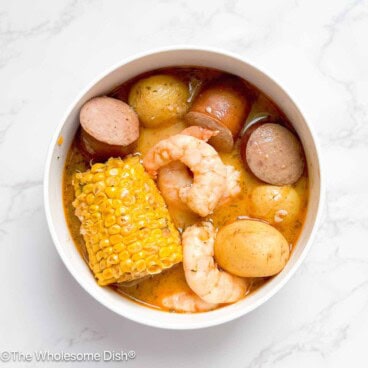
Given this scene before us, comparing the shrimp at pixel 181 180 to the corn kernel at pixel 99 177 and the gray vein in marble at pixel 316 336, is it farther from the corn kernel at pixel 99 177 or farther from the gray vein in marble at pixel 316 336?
the gray vein in marble at pixel 316 336

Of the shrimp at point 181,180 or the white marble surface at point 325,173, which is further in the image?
the white marble surface at point 325,173

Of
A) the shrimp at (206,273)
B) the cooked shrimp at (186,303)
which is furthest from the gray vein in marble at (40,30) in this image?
the cooked shrimp at (186,303)

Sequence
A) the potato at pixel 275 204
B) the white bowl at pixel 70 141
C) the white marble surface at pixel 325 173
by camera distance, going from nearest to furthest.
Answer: the white bowl at pixel 70 141
the potato at pixel 275 204
the white marble surface at pixel 325 173

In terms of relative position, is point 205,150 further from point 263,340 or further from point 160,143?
point 263,340

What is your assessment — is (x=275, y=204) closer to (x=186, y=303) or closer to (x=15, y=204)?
(x=186, y=303)

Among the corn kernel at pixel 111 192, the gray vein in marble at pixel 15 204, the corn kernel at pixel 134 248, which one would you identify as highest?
the corn kernel at pixel 111 192

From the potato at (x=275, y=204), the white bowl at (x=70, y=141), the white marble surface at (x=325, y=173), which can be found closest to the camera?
the white bowl at (x=70, y=141)

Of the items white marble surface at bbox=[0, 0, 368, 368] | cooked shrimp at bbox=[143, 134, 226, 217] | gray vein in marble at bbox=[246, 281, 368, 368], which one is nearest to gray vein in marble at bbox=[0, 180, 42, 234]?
white marble surface at bbox=[0, 0, 368, 368]

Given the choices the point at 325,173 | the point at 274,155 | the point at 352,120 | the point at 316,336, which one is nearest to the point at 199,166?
the point at 274,155

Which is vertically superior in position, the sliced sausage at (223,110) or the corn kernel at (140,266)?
the sliced sausage at (223,110)
